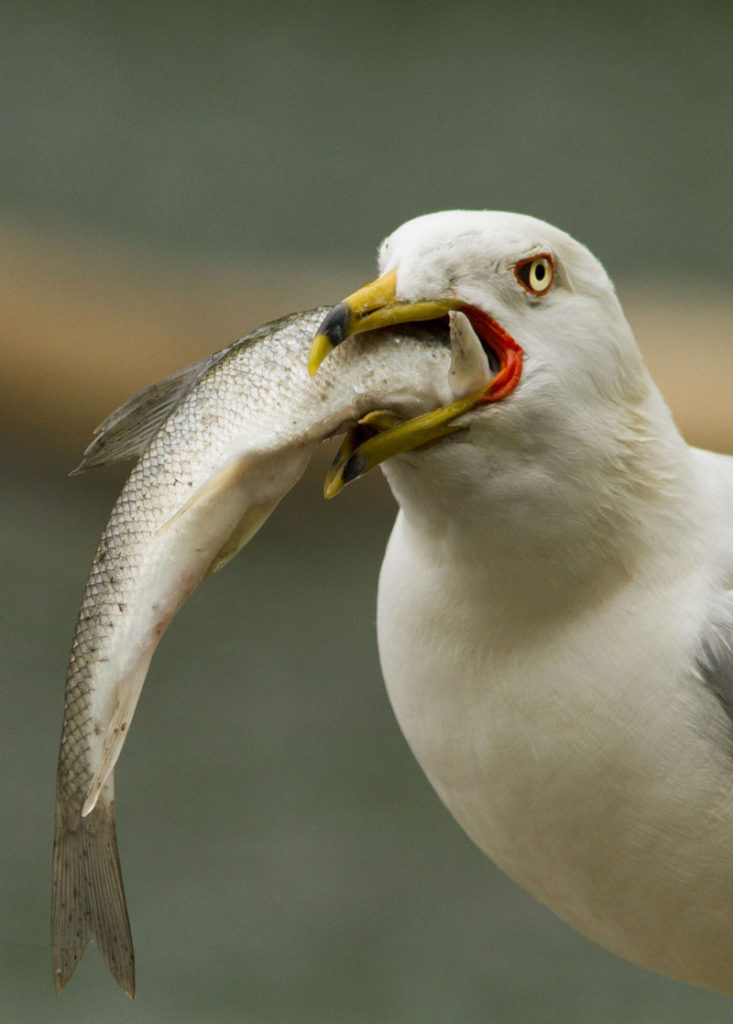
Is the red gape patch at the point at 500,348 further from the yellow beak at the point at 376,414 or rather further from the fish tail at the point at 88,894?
the fish tail at the point at 88,894

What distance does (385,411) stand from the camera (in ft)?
3.59

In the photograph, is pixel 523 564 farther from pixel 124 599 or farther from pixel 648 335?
pixel 648 335

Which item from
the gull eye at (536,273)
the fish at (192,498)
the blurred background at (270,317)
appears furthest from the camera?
the blurred background at (270,317)

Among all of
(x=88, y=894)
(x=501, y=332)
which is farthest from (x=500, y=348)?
(x=88, y=894)

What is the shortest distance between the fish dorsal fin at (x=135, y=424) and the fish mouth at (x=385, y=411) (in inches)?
8.5

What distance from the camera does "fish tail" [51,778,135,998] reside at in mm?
1102

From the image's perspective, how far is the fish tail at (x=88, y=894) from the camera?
1102mm

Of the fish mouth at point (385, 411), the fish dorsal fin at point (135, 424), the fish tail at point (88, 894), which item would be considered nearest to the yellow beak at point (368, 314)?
the fish mouth at point (385, 411)

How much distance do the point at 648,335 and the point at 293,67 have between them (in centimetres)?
159

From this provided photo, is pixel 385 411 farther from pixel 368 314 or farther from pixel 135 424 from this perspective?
pixel 135 424

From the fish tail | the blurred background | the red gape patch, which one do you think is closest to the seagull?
the red gape patch

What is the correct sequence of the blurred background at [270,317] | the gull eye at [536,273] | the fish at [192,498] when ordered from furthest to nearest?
the blurred background at [270,317], the gull eye at [536,273], the fish at [192,498]

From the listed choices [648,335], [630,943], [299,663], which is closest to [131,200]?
[299,663]

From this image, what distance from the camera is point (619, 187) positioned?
4.28 metres
